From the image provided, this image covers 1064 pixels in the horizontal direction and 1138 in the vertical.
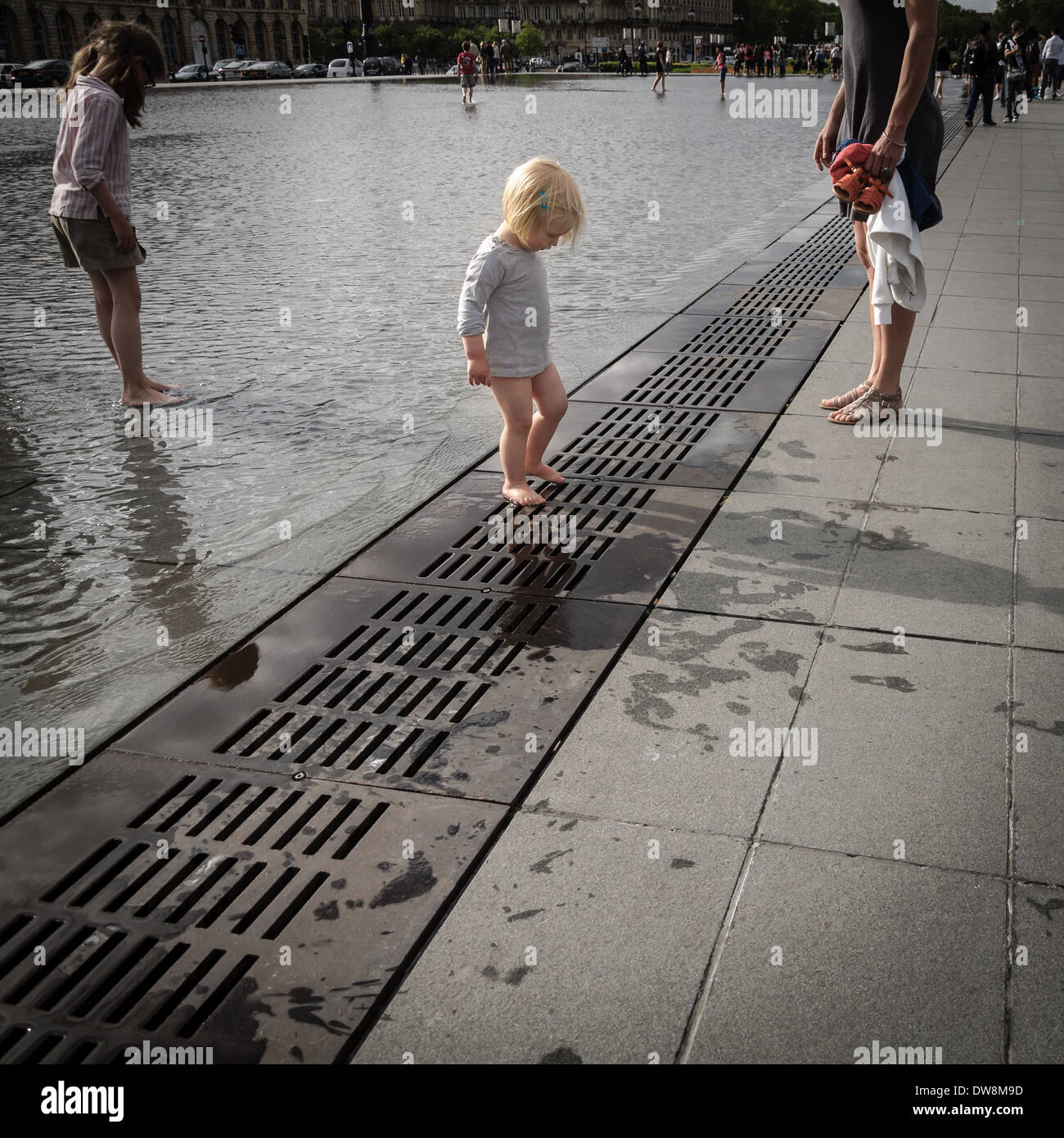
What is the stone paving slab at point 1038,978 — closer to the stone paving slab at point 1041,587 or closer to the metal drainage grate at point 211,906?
the metal drainage grate at point 211,906

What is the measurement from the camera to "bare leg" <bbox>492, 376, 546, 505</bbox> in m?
4.30

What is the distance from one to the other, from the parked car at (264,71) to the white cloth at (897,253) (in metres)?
64.7

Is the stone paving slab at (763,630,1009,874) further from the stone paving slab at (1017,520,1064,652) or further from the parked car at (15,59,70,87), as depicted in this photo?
the parked car at (15,59,70,87)

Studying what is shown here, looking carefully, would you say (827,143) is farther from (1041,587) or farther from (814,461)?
(1041,587)

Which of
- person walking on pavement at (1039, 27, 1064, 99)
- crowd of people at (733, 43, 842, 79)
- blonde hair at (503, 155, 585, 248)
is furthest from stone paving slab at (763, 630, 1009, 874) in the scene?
crowd of people at (733, 43, 842, 79)

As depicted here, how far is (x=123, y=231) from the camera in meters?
5.37

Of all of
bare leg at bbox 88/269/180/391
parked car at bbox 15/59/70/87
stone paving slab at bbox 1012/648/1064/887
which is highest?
parked car at bbox 15/59/70/87

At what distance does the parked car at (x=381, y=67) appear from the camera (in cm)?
6940

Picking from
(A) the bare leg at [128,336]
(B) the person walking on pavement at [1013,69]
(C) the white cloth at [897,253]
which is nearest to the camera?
(C) the white cloth at [897,253]

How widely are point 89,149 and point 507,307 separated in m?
2.36

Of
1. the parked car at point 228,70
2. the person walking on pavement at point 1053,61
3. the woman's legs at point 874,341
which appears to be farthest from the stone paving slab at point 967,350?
the parked car at point 228,70

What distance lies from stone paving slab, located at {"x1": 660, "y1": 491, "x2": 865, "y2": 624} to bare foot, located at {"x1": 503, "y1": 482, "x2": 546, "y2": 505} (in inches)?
27.2
